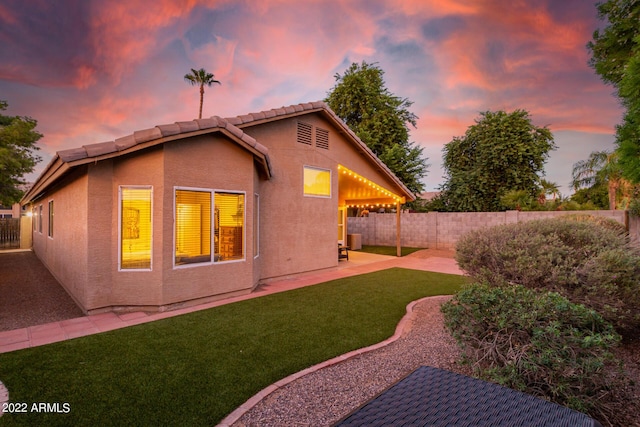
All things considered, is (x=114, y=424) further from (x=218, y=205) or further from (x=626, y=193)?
(x=626, y=193)

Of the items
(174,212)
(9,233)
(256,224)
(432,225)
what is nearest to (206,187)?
(174,212)

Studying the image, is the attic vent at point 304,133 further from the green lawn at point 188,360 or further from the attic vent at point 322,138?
the green lawn at point 188,360

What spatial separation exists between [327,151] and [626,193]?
23.7m

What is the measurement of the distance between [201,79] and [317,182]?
25519 mm

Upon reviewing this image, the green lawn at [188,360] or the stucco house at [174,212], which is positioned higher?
the stucco house at [174,212]

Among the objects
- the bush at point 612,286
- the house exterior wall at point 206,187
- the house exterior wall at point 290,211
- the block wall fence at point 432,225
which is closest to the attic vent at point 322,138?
the house exterior wall at point 290,211

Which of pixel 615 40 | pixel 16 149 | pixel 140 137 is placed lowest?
pixel 140 137

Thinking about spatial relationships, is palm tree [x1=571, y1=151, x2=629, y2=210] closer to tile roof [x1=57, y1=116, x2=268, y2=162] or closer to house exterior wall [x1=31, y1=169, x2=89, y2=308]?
tile roof [x1=57, y1=116, x2=268, y2=162]

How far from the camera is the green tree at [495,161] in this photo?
2256 centimetres

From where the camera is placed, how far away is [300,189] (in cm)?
978

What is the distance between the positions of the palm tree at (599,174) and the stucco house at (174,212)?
23.9 m

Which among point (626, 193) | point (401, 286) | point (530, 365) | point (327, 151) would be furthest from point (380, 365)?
point (626, 193)

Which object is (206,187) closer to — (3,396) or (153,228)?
(153,228)

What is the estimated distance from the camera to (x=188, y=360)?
405cm
